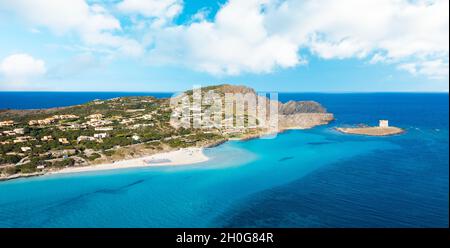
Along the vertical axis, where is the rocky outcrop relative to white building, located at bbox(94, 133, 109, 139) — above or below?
above

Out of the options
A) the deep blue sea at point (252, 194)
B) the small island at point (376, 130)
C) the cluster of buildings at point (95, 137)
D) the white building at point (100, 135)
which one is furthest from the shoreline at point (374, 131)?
the cluster of buildings at point (95, 137)

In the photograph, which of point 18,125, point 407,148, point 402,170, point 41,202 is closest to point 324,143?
point 407,148

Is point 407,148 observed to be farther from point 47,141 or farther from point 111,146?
point 47,141

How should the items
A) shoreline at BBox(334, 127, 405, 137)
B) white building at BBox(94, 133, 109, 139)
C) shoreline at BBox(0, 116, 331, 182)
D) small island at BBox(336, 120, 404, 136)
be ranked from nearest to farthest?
shoreline at BBox(0, 116, 331, 182), white building at BBox(94, 133, 109, 139), shoreline at BBox(334, 127, 405, 137), small island at BBox(336, 120, 404, 136)

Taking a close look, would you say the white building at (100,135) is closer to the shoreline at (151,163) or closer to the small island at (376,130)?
the shoreline at (151,163)

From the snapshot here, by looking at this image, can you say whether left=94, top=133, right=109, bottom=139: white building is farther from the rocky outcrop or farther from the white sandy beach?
the rocky outcrop

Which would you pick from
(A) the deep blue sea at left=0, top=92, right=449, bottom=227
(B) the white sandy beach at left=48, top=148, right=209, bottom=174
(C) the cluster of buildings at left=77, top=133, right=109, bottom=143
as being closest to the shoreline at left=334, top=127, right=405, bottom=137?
(A) the deep blue sea at left=0, top=92, right=449, bottom=227
